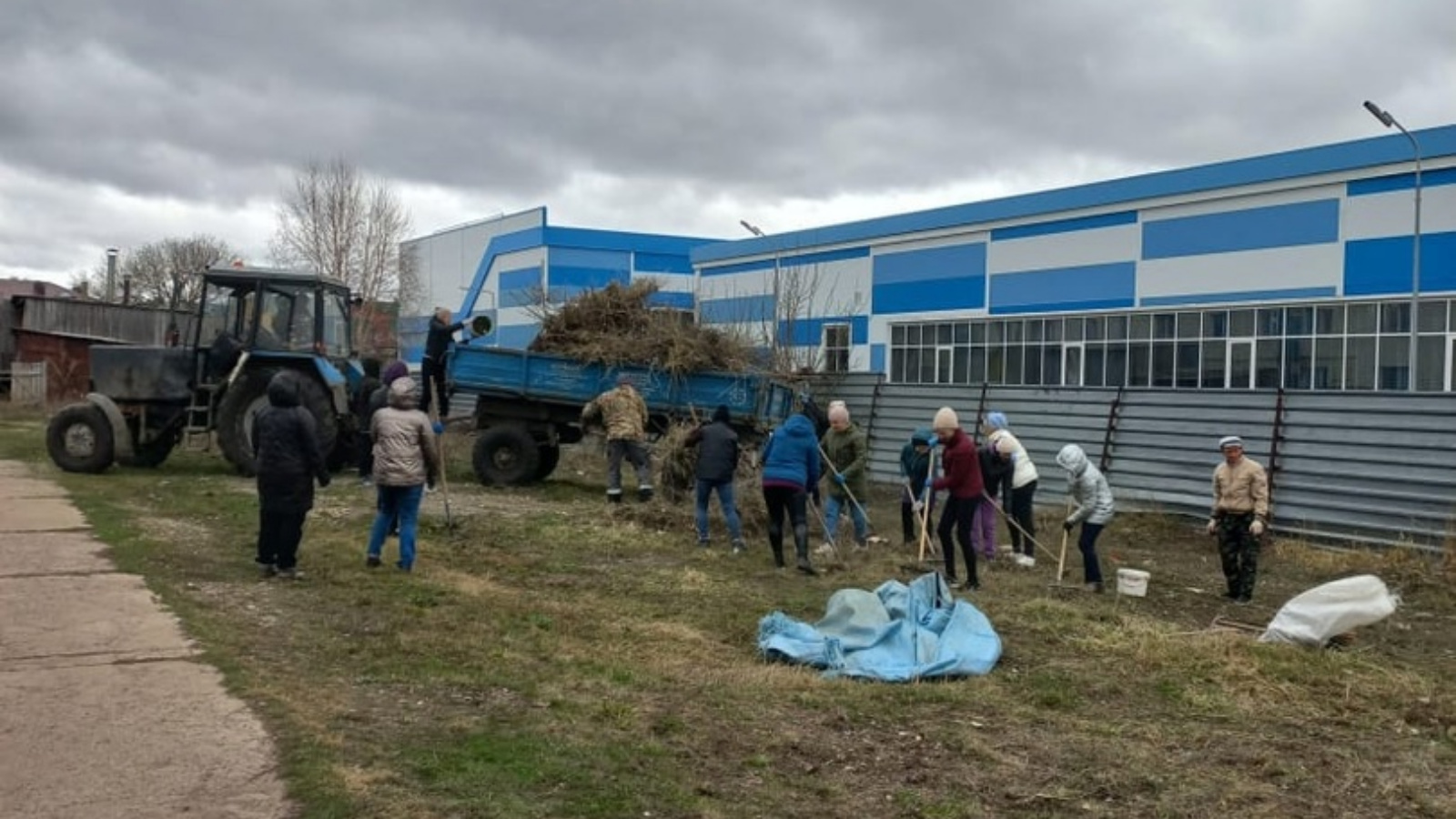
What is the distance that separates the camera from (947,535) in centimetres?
973

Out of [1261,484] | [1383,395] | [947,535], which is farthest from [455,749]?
[1383,395]

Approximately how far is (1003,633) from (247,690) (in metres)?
4.80

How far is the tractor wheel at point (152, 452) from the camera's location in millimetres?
15797

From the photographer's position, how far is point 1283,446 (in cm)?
1373

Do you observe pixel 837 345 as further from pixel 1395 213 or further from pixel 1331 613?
pixel 1331 613

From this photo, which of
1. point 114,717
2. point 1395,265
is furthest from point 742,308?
point 114,717

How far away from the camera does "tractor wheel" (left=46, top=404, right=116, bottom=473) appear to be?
49.6 feet

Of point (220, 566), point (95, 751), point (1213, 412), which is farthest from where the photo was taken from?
point (1213, 412)

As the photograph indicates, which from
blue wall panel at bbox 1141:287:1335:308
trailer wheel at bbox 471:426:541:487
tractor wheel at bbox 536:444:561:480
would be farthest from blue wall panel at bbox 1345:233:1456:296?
trailer wheel at bbox 471:426:541:487

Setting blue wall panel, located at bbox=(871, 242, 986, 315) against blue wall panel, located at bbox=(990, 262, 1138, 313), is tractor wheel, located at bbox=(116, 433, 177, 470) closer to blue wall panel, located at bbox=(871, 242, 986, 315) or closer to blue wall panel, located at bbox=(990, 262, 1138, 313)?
blue wall panel, located at bbox=(990, 262, 1138, 313)

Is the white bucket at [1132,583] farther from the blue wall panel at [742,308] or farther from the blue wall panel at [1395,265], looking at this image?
the blue wall panel at [1395,265]

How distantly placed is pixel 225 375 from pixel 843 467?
8445 millimetres

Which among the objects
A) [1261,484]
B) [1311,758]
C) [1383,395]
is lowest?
[1311,758]

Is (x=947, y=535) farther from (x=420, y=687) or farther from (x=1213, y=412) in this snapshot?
(x=1213, y=412)
